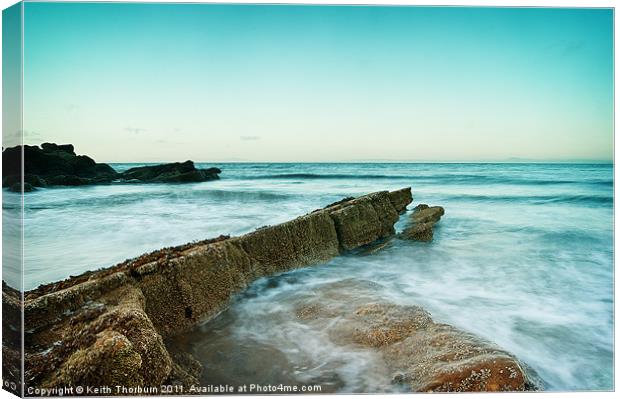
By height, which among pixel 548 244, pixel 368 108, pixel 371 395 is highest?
pixel 368 108

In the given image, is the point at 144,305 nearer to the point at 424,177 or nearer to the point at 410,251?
the point at 410,251

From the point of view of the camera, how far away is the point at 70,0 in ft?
12.0

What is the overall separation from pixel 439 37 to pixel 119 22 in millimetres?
2575

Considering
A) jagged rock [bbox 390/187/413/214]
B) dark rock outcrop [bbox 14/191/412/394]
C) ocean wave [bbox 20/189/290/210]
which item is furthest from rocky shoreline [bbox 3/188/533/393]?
jagged rock [bbox 390/187/413/214]

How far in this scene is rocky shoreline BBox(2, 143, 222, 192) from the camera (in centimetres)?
348

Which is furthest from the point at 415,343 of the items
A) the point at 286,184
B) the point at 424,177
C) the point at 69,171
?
the point at 69,171

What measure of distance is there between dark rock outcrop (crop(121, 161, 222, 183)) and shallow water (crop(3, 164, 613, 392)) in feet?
0.28

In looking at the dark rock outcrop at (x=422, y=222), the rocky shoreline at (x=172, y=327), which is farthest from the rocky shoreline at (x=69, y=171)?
the dark rock outcrop at (x=422, y=222)

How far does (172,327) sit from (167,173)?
1.62 metres

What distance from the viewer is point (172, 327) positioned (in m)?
3.50

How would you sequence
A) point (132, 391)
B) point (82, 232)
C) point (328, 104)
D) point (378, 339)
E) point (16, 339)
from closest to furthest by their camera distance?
point (132, 391) → point (16, 339) → point (378, 339) → point (82, 232) → point (328, 104)

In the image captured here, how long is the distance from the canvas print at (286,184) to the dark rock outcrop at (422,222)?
21 centimetres

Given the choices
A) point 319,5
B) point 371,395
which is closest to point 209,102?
point 319,5

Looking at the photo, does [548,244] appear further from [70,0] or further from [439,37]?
[70,0]
